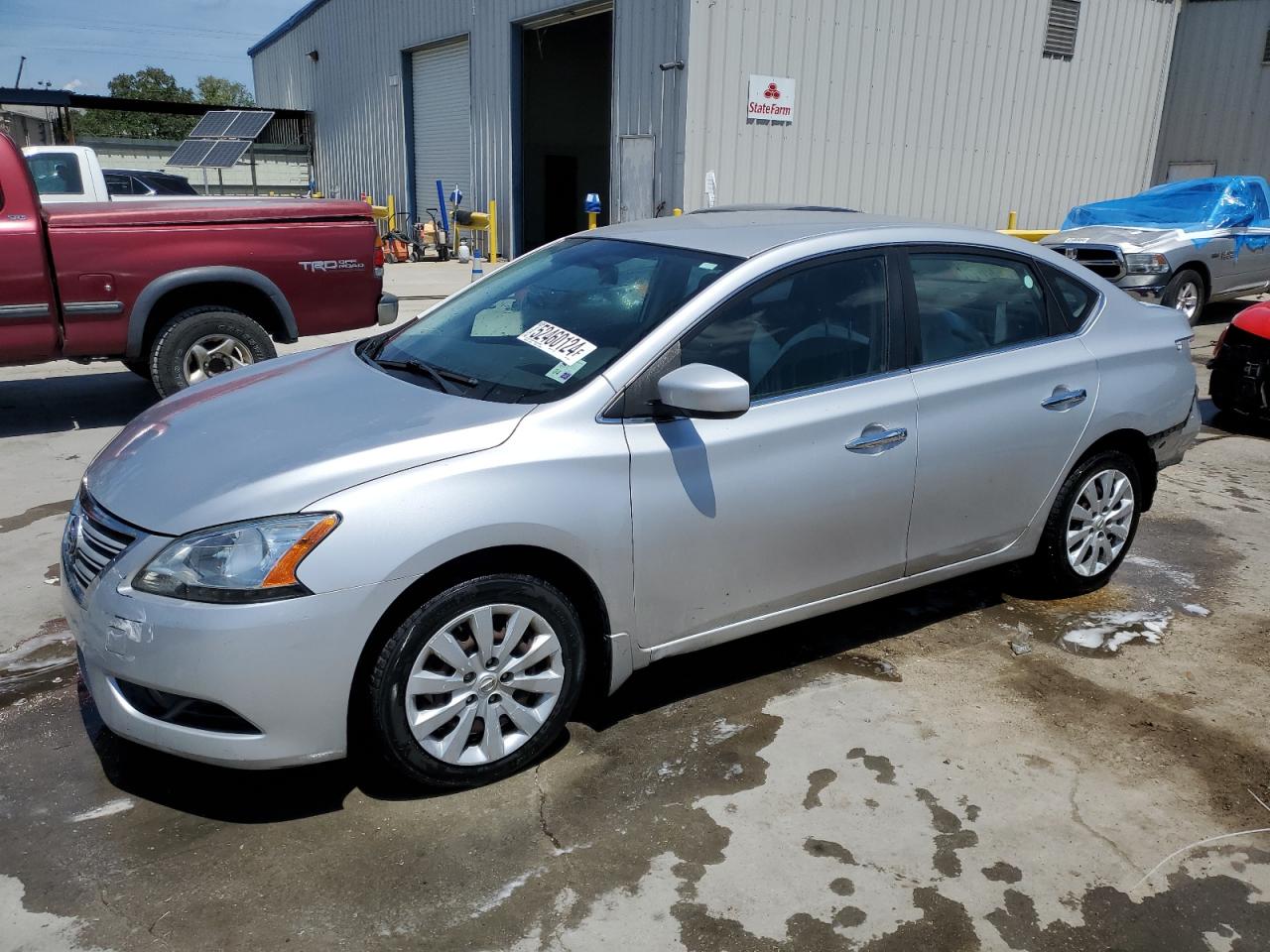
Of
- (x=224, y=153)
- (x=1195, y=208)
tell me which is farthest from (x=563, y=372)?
(x=224, y=153)

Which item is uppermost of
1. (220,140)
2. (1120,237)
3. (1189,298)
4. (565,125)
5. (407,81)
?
(407,81)

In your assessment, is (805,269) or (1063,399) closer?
(805,269)

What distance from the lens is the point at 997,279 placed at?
13.6ft

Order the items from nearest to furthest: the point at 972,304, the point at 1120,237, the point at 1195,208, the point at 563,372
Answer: the point at 563,372
the point at 972,304
the point at 1120,237
the point at 1195,208

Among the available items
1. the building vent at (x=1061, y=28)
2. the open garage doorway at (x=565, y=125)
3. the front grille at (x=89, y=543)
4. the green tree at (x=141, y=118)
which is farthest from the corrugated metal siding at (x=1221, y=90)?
the green tree at (x=141, y=118)

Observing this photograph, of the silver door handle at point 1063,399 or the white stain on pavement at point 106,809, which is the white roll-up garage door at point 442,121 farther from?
the white stain on pavement at point 106,809

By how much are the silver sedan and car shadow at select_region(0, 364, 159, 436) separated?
420cm

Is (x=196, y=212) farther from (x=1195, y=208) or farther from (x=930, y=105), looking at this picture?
(x=930, y=105)

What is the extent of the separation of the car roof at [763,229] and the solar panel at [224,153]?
17.6m

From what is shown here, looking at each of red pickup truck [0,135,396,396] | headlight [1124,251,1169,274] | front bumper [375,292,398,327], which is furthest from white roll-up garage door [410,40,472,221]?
front bumper [375,292,398,327]

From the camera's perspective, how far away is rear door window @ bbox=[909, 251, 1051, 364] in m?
Answer: 3.87

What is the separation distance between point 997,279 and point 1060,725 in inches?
69.2

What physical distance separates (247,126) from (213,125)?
0.71 m

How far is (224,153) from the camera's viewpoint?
19766 millimetres
